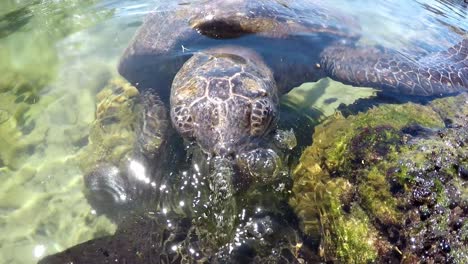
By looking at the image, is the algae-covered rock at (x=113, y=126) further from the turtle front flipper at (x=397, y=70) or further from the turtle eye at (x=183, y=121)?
the turtle front flipper at (x=397, y=70)

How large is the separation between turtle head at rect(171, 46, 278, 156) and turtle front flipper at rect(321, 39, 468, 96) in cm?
159

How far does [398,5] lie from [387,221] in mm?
7493

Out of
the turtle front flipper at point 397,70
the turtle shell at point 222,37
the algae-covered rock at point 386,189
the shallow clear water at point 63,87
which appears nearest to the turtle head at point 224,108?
the algae-covered rock at point 386,189

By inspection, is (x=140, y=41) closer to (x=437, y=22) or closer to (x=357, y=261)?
(x=357, y=261)

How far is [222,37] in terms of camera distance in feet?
19.2

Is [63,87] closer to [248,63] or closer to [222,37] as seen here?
[222,37]

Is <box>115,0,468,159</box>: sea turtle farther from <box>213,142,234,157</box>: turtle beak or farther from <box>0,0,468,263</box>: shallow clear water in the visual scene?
<box>0,0,468,263</box>: shallow clear water

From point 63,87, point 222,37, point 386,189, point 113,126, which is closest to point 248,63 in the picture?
point 222,37

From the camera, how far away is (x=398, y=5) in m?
8.91

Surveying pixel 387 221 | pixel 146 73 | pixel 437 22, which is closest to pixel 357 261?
pixel 387 221

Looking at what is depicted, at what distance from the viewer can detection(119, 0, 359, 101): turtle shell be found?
5.68 meters

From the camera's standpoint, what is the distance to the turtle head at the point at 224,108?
4039 millimetres

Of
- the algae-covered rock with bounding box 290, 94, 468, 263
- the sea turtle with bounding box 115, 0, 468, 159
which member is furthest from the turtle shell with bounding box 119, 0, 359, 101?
the algae-covered rock with bounding box 290, 94, 468, 263

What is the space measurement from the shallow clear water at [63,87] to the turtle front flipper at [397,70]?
1.27 ft
